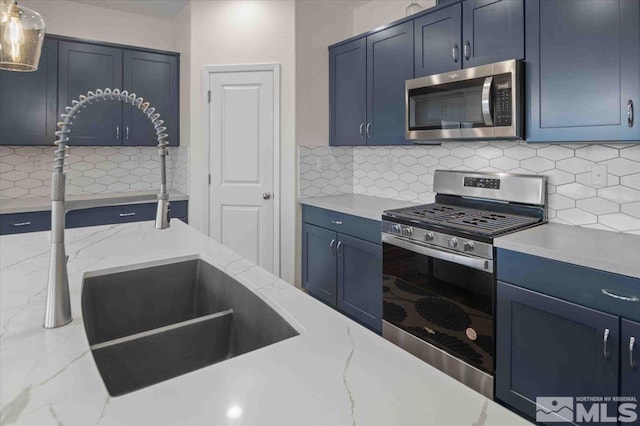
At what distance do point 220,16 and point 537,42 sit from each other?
2697 mm

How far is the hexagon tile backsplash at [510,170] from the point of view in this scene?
207 cm

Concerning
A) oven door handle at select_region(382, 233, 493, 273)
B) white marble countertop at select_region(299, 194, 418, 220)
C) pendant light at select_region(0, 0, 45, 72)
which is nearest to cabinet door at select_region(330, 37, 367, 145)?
white marble countertop at select_region(299, 194, 418, 220)

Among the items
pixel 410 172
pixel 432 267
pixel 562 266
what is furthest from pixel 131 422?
pixel 410 172

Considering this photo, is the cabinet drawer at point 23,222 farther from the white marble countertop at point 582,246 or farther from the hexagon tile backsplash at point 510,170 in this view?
the white marble countertop at point 582,246

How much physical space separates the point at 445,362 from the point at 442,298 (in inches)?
14.4

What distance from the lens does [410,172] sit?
325 cm

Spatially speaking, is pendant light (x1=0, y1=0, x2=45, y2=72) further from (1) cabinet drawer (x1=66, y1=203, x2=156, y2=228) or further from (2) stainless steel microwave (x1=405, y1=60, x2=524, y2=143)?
(1) cabinet drawer (x1=66, y1=203, x2=156, y2=228)

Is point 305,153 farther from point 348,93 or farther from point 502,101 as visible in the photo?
point 502,101

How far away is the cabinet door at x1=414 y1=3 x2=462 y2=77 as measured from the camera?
248 centimetres

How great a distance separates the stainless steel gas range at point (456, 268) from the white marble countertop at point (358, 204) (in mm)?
240

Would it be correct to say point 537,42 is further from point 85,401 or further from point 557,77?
point 85,401

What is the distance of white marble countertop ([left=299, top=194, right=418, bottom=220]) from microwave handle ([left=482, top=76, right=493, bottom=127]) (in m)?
0.87

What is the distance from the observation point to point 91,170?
3887 mm

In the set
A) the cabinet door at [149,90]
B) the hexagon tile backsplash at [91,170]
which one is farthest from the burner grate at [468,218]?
the cabinet door at [149,90]
